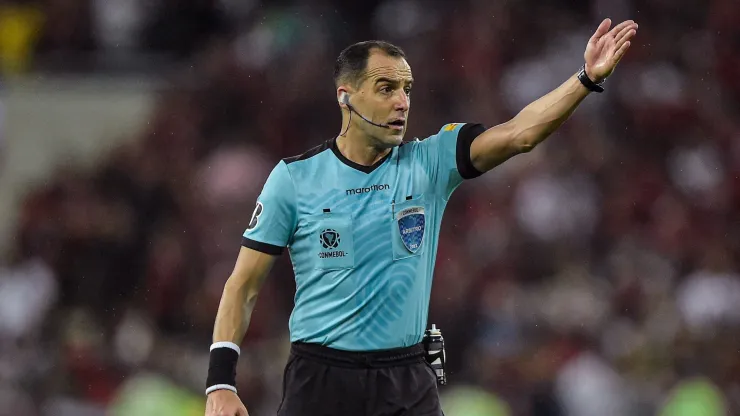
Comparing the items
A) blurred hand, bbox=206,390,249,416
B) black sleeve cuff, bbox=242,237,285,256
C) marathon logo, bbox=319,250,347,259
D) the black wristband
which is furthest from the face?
blurred hand, bbox=206,390,249,416

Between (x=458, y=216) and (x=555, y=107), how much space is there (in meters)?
6.32

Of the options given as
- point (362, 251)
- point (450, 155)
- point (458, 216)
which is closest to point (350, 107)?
point (450, 155)

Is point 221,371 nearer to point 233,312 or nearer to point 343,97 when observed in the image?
point 233,312

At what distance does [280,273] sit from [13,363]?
2433 mm

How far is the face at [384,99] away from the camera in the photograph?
539 cm

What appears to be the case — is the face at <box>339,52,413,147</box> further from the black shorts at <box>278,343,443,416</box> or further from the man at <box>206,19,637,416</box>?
the black shorts at <box>278,343,443,416</box>

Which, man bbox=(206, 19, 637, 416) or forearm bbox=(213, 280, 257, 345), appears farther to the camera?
forearm bbox=(213, 280, 257, 345)

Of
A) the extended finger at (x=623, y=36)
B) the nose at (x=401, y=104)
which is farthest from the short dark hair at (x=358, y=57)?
the extended finger at (x=623, y=36)

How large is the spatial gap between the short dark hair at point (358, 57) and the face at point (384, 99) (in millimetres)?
23

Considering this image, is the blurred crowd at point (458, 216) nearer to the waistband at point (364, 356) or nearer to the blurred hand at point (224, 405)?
the waistband at point (364, 356)

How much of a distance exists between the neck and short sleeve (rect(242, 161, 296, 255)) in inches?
11.6

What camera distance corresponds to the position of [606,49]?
16.1 feet

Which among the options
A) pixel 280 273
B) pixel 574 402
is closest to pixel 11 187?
pixel 280 273

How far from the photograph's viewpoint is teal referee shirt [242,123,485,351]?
207 inches
